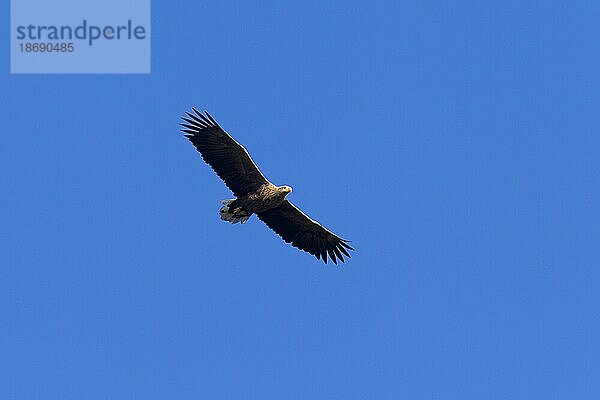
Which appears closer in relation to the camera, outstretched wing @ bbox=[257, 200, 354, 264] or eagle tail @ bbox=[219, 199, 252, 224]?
eagle tail @ bbox=[219, 199, 252, 224]

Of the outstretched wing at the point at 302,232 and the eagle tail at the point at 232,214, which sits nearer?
the eagle tail at the point at 232,214

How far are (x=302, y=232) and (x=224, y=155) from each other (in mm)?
3256

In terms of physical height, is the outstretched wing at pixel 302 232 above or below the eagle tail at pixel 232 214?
above

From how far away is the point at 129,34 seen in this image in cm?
3656

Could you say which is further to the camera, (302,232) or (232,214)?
(302,232)

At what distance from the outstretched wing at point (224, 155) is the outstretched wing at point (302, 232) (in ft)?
3.93

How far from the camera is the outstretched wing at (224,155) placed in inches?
1312

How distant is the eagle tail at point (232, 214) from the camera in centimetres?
3359

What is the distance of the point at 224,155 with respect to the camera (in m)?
33.5

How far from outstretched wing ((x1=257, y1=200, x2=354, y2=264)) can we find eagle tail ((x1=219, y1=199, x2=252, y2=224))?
3.33 ft

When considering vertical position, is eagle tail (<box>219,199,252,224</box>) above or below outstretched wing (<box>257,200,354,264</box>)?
below

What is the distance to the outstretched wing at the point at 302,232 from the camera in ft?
114

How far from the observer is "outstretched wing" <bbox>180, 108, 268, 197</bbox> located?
109ft

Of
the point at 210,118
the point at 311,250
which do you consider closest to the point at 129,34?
the point at 210,118
